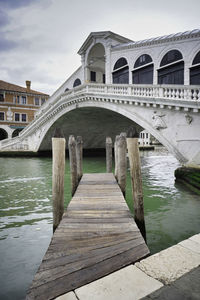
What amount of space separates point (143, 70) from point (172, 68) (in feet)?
5.77

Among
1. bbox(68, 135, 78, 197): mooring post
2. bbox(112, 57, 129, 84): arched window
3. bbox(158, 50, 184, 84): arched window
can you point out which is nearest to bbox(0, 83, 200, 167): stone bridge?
bbox(158, 50, 184, 84): arched window

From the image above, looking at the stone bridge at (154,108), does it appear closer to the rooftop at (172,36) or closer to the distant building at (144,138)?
the rooftop at (172,36)

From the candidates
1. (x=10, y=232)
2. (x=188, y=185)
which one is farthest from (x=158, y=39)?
(x=10, y=232)

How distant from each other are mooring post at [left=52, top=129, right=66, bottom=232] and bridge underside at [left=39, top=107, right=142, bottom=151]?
381 inches

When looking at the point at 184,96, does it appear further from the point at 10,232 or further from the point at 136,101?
the point at 10,232

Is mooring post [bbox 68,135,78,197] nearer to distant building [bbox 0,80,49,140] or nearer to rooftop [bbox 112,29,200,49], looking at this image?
rooftop [bbox 112,29,200,49]

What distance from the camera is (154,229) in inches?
117

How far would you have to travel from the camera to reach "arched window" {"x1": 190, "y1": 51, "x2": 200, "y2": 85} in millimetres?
7956

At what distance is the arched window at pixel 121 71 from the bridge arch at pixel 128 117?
8.37 ft

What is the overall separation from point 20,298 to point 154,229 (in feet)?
6.63

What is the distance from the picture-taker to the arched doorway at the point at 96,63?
547 inches

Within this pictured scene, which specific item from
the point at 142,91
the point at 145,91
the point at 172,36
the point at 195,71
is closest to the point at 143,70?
the point at 172,36

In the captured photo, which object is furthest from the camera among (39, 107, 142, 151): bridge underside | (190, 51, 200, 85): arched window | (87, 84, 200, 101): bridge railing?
(39, 107, 142, 151): bridge underside

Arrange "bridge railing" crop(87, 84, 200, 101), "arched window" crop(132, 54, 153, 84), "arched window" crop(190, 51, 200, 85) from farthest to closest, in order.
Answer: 1. "arched window" crop(132, 54, 153, 84)
2. "arched window" crop(190, 51, 200, 85)
3. "bridge railing" crop(87, 84, 200, 101)
